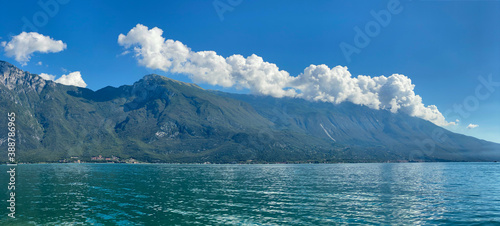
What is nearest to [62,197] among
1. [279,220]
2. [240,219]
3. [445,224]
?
[240,219]

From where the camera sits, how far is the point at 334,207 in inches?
2425

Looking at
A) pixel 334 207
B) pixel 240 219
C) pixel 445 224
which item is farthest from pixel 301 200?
pixel 445 224

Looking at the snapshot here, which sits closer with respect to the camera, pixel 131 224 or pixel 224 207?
pixel 131 224

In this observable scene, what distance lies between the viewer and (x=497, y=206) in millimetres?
62625

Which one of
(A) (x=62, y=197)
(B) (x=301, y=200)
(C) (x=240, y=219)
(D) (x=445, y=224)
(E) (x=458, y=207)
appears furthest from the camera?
(A) (x=62, y=197)

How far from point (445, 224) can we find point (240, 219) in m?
33.5

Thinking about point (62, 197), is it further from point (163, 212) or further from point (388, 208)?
point (388, 208)

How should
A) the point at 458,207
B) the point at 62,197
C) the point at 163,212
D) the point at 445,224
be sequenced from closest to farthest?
the point at 445,224 < the point at 163,212 < the point at 458,207 < the point at 62,197

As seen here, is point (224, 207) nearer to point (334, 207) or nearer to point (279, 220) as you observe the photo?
point (279, 220)

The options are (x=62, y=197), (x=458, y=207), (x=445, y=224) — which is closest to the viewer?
(x=445, y=224)

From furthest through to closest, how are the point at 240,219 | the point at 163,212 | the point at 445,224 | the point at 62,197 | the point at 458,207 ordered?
the point at 62,197 → the point at 458,207 → the point at 163,212 → the point at 240,219 → the point at 445,224

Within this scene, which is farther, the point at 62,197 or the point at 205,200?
the point at 62,197

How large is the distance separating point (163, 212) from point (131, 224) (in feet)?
31.2

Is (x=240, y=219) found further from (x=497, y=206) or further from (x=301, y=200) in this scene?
(x=497, y=206)
